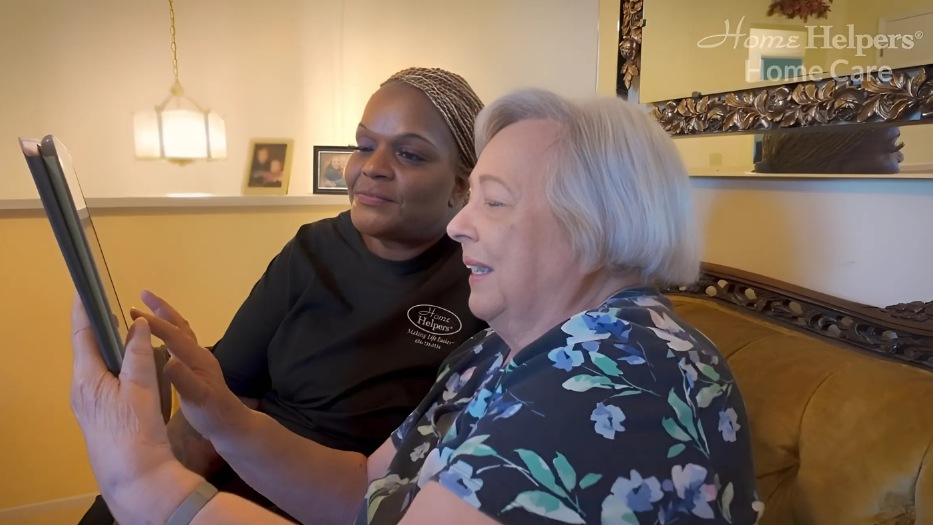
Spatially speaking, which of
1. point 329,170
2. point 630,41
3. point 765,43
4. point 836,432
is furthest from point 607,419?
point 329,170

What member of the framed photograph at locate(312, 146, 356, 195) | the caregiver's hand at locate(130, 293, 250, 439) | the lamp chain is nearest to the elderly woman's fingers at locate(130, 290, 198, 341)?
the caregiver's hand at locate(130, 293, 250, 439)

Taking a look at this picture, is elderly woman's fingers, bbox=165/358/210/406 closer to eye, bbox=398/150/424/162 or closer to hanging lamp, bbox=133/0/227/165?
eye, bbox=398/150/424/162

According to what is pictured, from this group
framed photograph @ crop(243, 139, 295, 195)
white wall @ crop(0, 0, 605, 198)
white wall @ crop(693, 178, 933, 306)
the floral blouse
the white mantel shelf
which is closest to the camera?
the floral blouse

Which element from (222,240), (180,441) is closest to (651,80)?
(180,441)

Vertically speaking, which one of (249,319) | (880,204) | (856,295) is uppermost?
(880,204)

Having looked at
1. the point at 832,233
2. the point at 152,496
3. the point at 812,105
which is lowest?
the point at 152,496

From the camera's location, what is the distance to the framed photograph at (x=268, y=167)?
9.08ft

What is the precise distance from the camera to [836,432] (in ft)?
Answer: 2.90

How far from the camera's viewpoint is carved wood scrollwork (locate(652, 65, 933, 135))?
101cm

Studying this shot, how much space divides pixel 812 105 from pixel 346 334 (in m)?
0.95

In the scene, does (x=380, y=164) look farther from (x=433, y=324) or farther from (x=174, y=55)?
(x=174, y=55)

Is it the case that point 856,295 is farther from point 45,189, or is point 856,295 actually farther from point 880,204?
point 45,189

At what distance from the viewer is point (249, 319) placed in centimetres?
141

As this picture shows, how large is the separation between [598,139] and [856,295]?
0.67 meters
